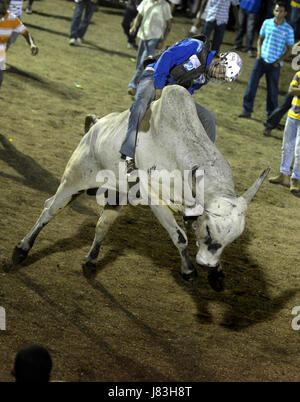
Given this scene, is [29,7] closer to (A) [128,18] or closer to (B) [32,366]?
(A) [128,18]

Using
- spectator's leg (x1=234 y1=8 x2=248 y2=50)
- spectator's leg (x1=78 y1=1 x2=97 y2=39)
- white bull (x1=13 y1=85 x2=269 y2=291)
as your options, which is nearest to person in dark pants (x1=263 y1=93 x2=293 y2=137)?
spectator's leg (x1=78 y1=1 x2=97 y2=39)

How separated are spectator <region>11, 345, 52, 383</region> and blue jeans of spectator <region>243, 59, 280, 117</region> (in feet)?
35.5

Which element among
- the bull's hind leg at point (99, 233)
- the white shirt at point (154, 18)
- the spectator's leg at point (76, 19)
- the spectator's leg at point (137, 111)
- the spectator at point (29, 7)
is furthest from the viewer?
the spectator at point (29, 7)

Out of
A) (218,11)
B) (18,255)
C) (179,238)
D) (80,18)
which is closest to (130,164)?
(179,238)

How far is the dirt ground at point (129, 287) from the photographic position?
17.5 ft

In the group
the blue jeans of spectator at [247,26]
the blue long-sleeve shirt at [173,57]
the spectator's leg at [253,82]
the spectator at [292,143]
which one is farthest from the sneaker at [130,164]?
the blue jeans of spectator at [247,26]

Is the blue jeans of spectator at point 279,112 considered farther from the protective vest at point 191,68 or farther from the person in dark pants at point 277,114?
the protective vest at point 191,68

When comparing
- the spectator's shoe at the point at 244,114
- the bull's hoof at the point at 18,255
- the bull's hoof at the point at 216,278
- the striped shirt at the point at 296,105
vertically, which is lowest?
the spectator's shoe at the point at 244,114

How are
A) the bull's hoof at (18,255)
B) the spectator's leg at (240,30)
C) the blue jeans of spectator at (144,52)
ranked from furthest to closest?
the spectator's leg at (240,30) < the blue jeans of spectator at (144,52) < the bull's hoof at (18,255)

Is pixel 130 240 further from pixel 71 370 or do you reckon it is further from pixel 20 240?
pixel 71 370

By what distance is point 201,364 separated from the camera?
5355 millimetres

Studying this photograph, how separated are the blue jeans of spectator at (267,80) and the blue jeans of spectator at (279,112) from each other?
22.3 inches

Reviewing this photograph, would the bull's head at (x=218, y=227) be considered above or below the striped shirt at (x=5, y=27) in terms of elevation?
below

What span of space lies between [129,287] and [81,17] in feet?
38.8
